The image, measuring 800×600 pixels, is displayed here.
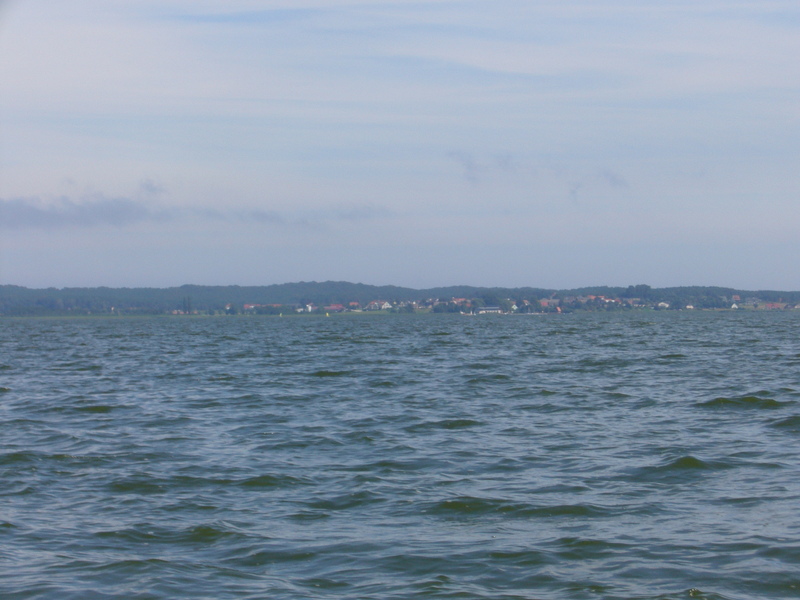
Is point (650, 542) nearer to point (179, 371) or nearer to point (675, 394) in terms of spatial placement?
point (675, 394)

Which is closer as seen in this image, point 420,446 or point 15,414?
point 420,446

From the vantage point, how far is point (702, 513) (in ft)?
36.9

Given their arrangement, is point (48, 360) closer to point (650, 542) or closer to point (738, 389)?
point (738, 389)

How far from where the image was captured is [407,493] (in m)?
12.8

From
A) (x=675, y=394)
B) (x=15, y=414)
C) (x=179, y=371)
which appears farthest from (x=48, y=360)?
(x=675, y=394)

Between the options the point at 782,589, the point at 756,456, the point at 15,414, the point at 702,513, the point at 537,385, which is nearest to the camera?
the point at 782,589

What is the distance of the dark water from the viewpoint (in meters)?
9.00

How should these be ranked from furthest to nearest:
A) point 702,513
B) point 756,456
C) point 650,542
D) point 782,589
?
point 756,456 < point 702,513 < point 650,542 < point 782,589

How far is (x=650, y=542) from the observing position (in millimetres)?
10000

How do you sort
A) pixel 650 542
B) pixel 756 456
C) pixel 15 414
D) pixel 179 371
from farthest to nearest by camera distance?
pixel 179 371
pixel 15 414
pixel 756 456
pixel 650 542

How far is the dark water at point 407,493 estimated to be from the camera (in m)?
9.00

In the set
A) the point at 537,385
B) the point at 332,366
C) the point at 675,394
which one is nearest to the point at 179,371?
the point at 332,366

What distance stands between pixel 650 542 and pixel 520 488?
3129 mm

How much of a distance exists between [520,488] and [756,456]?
4.87 metres
